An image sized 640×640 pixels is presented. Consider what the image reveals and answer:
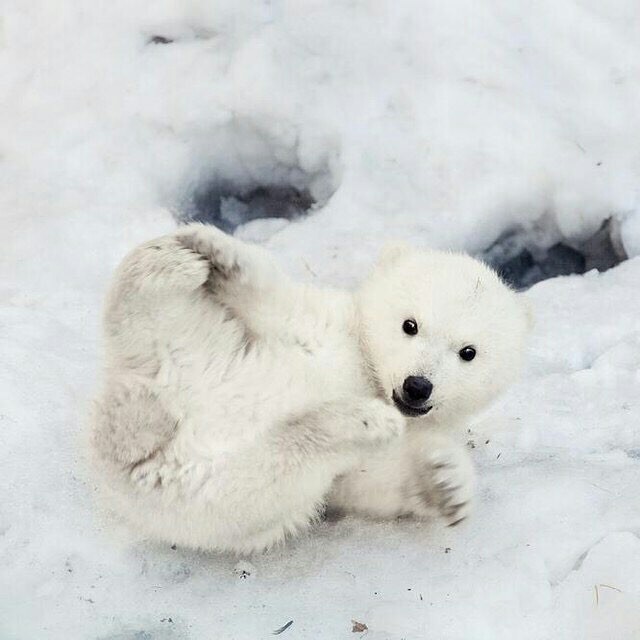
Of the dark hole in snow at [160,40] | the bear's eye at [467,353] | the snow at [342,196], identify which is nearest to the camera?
the snow at [342,196]

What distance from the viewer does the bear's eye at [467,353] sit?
2858 mm

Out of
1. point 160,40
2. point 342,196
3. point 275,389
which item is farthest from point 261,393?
point 160,40

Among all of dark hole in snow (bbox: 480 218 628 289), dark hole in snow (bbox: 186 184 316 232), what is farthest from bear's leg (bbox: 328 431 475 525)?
dark hole in snow (bbox: 186 184 316 232)

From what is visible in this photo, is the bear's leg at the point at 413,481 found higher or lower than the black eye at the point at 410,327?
lower

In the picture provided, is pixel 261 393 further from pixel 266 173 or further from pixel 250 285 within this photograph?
pixel 266 173

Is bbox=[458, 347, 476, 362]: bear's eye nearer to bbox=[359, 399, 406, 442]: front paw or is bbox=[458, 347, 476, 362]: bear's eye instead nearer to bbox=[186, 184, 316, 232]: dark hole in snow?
bbox=[359, 399, 406, 442]: front paw

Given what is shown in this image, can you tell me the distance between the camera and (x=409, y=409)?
2.79m

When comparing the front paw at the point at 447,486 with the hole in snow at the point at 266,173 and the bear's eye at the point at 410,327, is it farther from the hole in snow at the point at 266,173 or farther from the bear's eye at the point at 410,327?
the hole in snow at the point at 266,173

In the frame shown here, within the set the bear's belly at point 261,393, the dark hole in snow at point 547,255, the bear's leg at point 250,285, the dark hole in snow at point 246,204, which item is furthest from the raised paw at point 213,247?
the dark hole in snow at point 547,255

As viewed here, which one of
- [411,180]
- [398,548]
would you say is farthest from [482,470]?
[411,180]

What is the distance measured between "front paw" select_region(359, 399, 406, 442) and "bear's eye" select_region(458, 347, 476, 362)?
363 mm

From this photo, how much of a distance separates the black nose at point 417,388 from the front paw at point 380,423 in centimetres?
15

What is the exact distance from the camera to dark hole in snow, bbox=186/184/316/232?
14.1 ft

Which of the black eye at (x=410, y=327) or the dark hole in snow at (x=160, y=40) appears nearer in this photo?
the black eye at (x=410, y=327)
